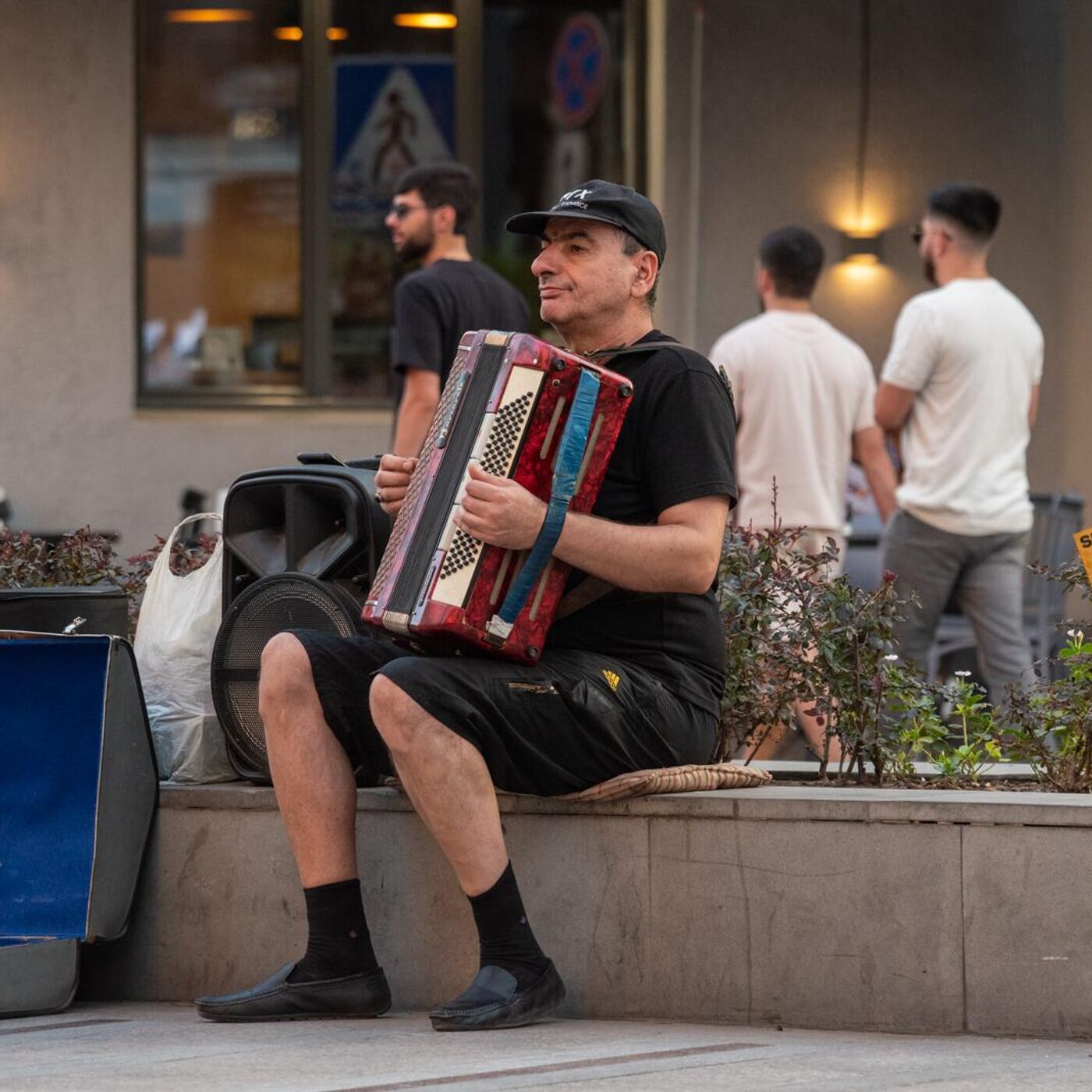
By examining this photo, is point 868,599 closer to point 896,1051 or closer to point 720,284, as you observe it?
point 896,1051

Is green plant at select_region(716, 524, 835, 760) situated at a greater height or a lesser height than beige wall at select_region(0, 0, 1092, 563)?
lesser

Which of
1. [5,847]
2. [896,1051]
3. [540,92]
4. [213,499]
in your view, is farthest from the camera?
[540,92]

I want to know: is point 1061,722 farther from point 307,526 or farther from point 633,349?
point 307,526

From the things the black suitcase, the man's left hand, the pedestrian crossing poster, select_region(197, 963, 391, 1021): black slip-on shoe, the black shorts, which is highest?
the pedestrian crossing poster

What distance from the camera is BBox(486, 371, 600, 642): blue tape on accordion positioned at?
4.16 metres

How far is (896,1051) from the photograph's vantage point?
4039 mm

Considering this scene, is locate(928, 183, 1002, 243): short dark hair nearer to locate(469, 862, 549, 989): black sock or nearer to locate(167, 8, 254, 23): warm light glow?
locate(469, 862, 549, 989): black sock

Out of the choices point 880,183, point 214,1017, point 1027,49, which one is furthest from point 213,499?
point 214,1017

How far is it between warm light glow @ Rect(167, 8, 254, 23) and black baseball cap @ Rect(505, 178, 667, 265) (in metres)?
6.42

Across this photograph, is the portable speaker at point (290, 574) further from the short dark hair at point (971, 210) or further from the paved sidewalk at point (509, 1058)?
the short dark hair at point (971, 210)

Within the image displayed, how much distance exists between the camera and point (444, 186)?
23.7ft

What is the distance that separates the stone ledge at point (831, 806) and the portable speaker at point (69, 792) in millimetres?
552

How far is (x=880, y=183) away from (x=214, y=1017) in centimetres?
694

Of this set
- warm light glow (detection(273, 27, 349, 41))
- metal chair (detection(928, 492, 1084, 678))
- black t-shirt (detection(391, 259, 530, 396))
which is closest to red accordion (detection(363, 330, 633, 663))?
black t-shirt (detection(391, 259, 530, 396))
